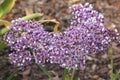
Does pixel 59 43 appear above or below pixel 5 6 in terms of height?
below

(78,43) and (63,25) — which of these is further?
(63,25)

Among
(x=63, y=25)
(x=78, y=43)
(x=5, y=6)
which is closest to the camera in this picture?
(x=78, y=43)

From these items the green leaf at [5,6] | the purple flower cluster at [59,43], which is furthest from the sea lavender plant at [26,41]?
the green leaf at [5,6]

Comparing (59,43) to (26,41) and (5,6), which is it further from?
(5,6)

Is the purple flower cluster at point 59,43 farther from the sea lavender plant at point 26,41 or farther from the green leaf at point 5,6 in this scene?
the green leaf at point 5,6

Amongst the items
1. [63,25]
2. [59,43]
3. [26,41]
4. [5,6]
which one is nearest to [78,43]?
[59,43]

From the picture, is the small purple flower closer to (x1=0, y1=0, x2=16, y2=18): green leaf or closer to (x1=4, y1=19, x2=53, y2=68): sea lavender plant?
(x1=4, y1=19, x2=53, y2=68): sea lavender plant

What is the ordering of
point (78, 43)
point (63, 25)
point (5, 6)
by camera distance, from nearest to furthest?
point (78, 43) → point (5, 6) → point (63, 25)

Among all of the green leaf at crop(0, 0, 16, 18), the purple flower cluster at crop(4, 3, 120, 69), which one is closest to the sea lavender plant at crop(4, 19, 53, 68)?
the purple flower cluster at crop(4, 3, 120, 69)
